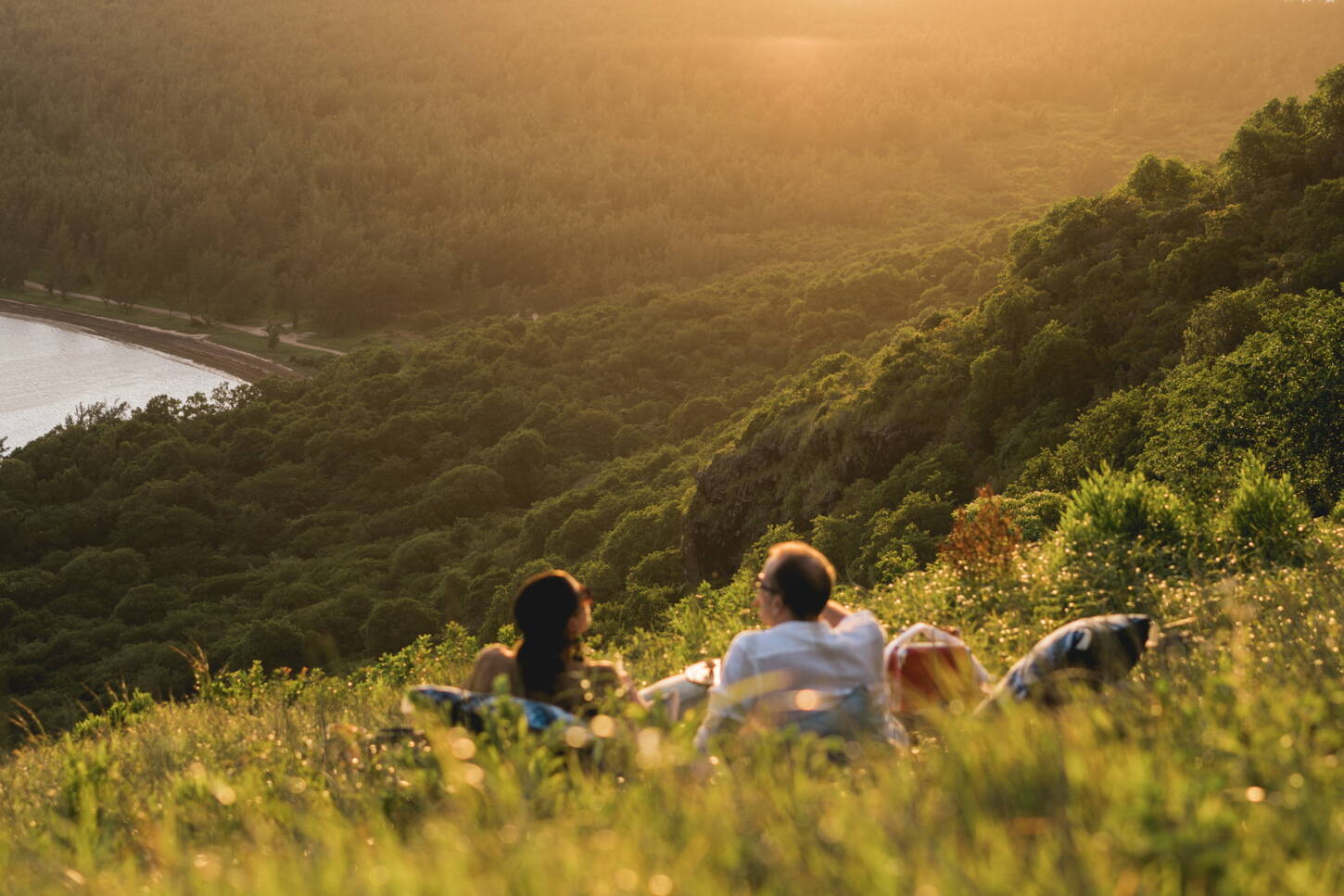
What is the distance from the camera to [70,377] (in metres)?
87.2

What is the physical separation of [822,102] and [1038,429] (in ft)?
430

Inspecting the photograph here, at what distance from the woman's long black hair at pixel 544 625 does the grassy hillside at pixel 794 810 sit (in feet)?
1.91

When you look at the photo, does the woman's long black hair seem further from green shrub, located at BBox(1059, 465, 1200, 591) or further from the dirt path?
the dirt path

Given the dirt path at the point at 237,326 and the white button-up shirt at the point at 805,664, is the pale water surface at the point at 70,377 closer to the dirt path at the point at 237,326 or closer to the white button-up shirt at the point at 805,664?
the dirt path at the point at 237,326

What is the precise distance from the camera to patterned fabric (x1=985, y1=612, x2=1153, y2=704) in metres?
5.08

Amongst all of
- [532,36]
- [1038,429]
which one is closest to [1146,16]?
[532,36]

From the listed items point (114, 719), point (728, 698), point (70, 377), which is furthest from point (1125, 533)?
point (70, 377)

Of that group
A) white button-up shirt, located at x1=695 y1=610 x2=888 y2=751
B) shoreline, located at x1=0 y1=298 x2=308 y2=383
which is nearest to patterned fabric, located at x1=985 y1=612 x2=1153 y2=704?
white button-up shirt, located at x1=695 y1=610 x2=888 y2=751

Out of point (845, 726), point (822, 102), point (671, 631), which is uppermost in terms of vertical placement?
point (822, 102)

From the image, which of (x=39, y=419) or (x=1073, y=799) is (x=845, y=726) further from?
(x=39, y=419)

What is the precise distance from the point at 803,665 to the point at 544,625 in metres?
1.20

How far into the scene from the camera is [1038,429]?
20.7m

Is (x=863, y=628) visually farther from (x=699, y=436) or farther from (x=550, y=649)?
(x=699, y=436)

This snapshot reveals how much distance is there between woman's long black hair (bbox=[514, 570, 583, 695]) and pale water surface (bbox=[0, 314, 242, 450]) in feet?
252
